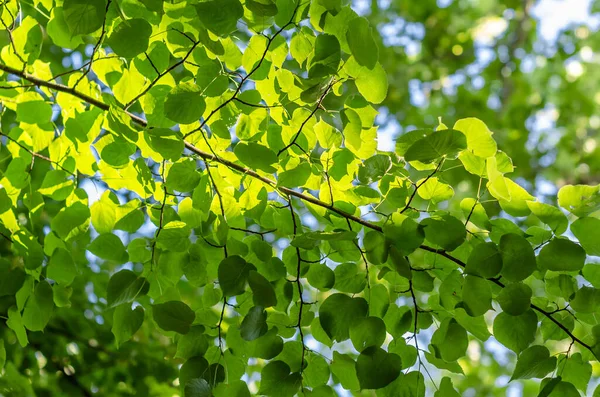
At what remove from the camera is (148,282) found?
2.43 ft

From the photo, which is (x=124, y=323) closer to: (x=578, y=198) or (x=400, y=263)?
(x=400, y=263)

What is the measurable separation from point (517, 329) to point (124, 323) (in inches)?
18.3

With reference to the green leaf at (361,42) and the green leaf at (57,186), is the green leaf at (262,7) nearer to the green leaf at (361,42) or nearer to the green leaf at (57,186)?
the green leaf at (361,42)

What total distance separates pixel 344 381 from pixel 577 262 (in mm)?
329

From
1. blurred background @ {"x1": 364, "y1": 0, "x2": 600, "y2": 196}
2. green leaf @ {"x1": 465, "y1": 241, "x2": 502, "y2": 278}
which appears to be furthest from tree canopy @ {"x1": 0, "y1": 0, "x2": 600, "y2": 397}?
blurred background @ {"x1": 364, "y1": 0, "x2": 600, "y2": 196}

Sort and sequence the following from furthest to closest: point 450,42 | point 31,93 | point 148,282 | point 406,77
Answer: point 450,42, point 406,77, point 31,93, point 148,282

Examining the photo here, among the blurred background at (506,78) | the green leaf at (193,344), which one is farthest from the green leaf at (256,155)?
the blurred background at (506,78)

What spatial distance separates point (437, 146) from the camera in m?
0.62

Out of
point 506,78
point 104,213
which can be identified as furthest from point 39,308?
point 506,78

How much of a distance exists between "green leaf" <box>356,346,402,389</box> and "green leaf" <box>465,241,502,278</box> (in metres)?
0.14

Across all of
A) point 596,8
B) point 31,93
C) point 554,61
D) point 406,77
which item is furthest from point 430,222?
point 596,8

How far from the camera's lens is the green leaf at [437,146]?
618 mm

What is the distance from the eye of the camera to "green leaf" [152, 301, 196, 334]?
690 millimetres

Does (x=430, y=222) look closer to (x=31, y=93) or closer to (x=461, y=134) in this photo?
(x=461, y=134)
